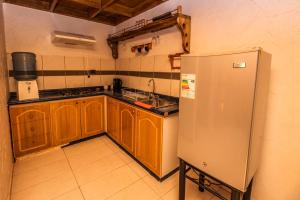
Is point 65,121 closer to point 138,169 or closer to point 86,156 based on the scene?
point 86,156

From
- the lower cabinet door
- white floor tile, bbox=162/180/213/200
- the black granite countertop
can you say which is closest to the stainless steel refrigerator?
the black granite countertop

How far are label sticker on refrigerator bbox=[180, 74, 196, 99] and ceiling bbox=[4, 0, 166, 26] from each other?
142 cm

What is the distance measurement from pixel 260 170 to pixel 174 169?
0.88m

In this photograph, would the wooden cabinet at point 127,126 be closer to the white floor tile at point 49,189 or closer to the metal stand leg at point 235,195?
the white floor tile at point 49,189

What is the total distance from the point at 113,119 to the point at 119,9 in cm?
173

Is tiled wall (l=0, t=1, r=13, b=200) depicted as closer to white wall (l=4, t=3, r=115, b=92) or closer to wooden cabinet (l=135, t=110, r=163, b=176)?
white wall (l=4, t=3, r=115, b=92)

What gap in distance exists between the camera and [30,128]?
2.17 m

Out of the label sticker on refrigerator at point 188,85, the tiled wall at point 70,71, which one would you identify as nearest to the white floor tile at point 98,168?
the label sticker on refrigerator at point 188,85

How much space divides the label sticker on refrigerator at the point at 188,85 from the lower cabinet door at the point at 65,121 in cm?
187

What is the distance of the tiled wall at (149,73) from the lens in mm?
2127

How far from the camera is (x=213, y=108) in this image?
1.10 m

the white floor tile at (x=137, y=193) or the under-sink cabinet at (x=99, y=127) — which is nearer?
the white floor tile at (x=137, y=193)

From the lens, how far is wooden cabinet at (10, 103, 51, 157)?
2.06 meters

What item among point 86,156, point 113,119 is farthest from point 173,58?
point 86,156
